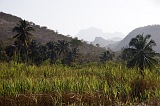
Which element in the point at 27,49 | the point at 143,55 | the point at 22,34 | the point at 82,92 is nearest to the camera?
the point at 82,92

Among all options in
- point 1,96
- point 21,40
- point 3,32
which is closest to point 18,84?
point 1,96

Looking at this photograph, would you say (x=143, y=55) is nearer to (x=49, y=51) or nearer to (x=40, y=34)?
(x=49, y=51)

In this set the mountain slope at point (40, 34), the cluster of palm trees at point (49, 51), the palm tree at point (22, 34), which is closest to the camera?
the cluster of palm trees at point (49, 51)

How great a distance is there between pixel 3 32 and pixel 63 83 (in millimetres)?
131558

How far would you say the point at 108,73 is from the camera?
2647 cm

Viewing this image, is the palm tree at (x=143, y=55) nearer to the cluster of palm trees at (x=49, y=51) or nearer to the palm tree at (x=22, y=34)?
the cluster of palm trees at (x=49, y=51)

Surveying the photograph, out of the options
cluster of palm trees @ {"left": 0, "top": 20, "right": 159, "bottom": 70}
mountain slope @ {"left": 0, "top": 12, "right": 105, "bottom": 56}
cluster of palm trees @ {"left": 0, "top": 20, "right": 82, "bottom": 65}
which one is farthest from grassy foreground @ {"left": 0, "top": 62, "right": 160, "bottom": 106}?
mountain slope @ {"left": 0, "top": 12, "right": 105, "bottom": 56}

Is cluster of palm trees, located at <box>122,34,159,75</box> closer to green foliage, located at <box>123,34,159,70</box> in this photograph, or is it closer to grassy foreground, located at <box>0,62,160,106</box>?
green foliage, located at <box>123,34,159,70</box>

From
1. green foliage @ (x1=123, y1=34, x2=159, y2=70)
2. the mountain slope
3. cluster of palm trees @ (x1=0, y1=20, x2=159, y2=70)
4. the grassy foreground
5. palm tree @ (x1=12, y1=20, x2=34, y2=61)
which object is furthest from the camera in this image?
the mountain slope

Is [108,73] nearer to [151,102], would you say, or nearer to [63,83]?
[63,83]

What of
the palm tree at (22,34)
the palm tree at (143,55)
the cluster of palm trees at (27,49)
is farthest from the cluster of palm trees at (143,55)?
the palm tree at (22,34)

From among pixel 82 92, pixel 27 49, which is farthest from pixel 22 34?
pixel 82 92

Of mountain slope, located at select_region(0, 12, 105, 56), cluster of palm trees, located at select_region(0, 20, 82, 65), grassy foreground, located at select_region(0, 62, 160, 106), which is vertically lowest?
grassy foreground, located at select_region(0, 62, 160, 106)

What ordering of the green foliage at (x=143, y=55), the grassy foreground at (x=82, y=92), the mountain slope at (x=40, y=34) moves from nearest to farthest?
the grassy foreground at (x=82, y=92) < the green foliage at (x=143, y=55) < the mountain slope at (x=40, y=34)
